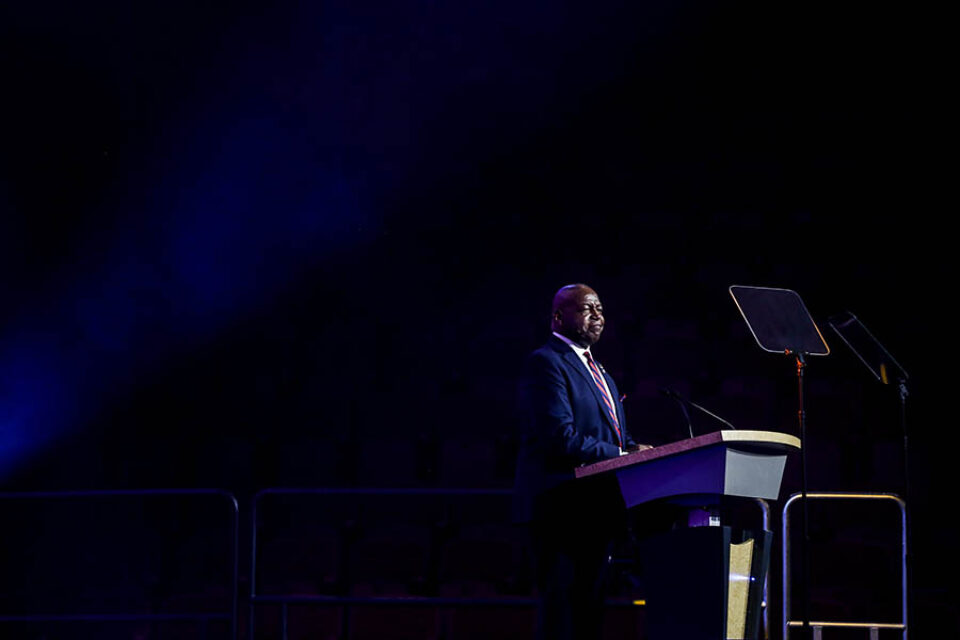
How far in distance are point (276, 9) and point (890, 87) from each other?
12.3ft

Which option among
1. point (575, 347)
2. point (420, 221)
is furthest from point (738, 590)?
point (420, 221)

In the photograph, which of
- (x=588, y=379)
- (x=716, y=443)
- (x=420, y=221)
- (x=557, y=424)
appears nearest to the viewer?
(x=716, y=443)

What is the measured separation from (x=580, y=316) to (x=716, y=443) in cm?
69

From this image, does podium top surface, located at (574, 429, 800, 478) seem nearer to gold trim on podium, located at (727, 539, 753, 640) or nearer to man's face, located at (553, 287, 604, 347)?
gold trim on podium, located at (727, 539, 753, 640)

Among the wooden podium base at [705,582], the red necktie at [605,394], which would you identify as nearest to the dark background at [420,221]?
the red necktie at [605,394]

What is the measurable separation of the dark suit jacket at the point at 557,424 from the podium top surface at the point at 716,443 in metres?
0.12

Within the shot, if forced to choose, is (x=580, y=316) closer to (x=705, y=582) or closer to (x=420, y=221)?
(x=705, y=582)

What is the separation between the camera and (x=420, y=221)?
6504mm

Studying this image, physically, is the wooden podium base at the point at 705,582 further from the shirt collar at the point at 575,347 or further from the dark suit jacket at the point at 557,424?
the shirt collar at the point at 575,347

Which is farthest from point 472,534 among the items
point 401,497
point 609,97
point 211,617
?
point 609,97

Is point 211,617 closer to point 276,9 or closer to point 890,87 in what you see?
point 276,9

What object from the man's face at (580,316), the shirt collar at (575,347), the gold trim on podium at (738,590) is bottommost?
the gold trim on podium at (738,590)

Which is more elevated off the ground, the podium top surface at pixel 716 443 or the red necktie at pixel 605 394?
the red necktie at pixel 605 394

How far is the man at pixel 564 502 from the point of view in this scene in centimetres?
279
